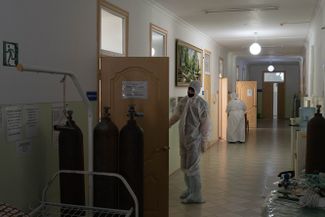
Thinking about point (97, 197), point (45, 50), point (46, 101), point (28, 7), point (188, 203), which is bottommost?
point (188, 203)

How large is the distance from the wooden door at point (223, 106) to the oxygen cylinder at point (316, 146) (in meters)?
8.07

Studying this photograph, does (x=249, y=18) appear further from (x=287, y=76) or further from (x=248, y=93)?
(x=287, y=76)

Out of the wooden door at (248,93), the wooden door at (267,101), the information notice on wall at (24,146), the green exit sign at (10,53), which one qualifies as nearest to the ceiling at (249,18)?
the wooden door at (248,93)

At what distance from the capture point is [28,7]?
3.23 meters

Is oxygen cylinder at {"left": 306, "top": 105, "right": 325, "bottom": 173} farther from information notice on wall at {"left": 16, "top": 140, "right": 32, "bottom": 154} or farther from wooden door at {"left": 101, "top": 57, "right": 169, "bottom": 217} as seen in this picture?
information notice on wall at {"left": 16, "top": 140, "right": 32, "bottom": 154}

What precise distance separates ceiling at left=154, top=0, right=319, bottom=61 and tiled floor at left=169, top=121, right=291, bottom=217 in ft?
8.92

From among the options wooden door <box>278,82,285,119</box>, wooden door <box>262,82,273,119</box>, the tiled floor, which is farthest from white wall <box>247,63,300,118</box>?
the tiled floor

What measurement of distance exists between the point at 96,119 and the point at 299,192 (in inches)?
91.3

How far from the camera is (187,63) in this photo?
808 centimetres

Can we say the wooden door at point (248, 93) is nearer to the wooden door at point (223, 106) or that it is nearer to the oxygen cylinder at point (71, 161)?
the wooden door at point (223, 106)

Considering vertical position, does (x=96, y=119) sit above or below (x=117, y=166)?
above

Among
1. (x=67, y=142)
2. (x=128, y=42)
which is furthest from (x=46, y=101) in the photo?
(x=128, y=42)

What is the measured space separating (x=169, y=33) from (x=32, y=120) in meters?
4.16

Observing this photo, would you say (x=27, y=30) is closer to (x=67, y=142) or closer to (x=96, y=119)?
(x=67, y=142)
